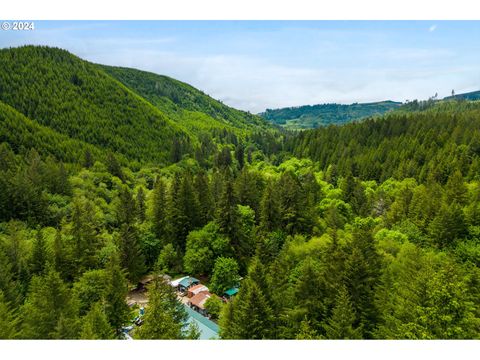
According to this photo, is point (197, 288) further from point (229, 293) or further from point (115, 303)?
point (115, 303)

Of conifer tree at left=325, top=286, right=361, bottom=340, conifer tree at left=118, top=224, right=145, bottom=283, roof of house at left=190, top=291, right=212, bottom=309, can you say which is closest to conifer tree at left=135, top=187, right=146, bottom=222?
conifer tree at left=118, top=224, right=145, bottom=283

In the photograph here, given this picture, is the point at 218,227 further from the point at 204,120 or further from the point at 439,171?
the point at 204,120

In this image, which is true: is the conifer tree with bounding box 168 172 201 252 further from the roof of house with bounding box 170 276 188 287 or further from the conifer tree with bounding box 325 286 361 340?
the conifer tree with bounding box 325 286 361 340

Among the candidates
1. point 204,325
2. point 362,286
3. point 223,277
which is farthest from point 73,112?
point 362,286

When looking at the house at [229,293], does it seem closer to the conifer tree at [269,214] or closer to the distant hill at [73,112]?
the conifer tree at [269,214]

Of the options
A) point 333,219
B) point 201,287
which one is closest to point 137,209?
point 201,287

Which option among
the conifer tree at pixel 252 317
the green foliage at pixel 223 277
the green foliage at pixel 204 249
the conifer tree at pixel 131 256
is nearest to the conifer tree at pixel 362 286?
the conifer tree at pixel 252 317
